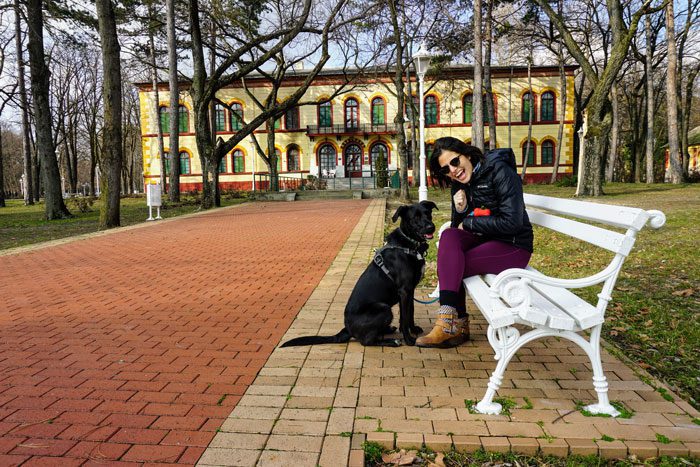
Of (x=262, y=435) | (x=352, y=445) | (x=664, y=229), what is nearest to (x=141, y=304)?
(x=262, y=435)

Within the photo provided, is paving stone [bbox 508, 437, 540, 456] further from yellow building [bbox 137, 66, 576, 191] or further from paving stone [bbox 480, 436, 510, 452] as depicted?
yellow building [bbox 137, 66, 576, 191]

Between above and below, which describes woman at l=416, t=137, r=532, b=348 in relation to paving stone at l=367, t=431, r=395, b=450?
above

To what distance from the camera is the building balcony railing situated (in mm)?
42281

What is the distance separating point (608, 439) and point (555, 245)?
273 inches

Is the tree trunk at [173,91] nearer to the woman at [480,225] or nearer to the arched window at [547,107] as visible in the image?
the woman at [480,225]

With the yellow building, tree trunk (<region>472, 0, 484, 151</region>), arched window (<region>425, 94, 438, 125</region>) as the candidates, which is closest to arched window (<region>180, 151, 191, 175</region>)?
the yellow building

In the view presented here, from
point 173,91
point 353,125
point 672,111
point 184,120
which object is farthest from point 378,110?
point 672,111

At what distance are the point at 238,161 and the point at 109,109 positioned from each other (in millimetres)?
29609

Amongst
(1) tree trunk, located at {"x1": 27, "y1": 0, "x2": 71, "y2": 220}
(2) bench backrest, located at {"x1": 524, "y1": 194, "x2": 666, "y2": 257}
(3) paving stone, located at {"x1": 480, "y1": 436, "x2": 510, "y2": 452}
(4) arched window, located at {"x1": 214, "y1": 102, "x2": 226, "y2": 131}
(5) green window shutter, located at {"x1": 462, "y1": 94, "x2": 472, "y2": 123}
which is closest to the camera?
(3) paving stone, located at {"x1": 480, "y1": 436, "x2": 510, "y2": 452}

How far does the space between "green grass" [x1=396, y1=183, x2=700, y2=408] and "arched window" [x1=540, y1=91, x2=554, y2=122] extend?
34996 millimetres

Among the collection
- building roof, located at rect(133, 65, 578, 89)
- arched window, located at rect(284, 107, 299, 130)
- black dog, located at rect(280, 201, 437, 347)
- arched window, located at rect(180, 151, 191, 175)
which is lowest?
black dog, located at rect(280, 201, 437, 347)

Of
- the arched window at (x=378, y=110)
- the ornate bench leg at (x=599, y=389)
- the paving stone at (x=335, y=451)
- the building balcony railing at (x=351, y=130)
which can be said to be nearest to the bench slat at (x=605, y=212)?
the ornate bench leg at (x=599, y=389)

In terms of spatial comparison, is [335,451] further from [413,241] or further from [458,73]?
[458,73]

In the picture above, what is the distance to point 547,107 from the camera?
42.3 m
